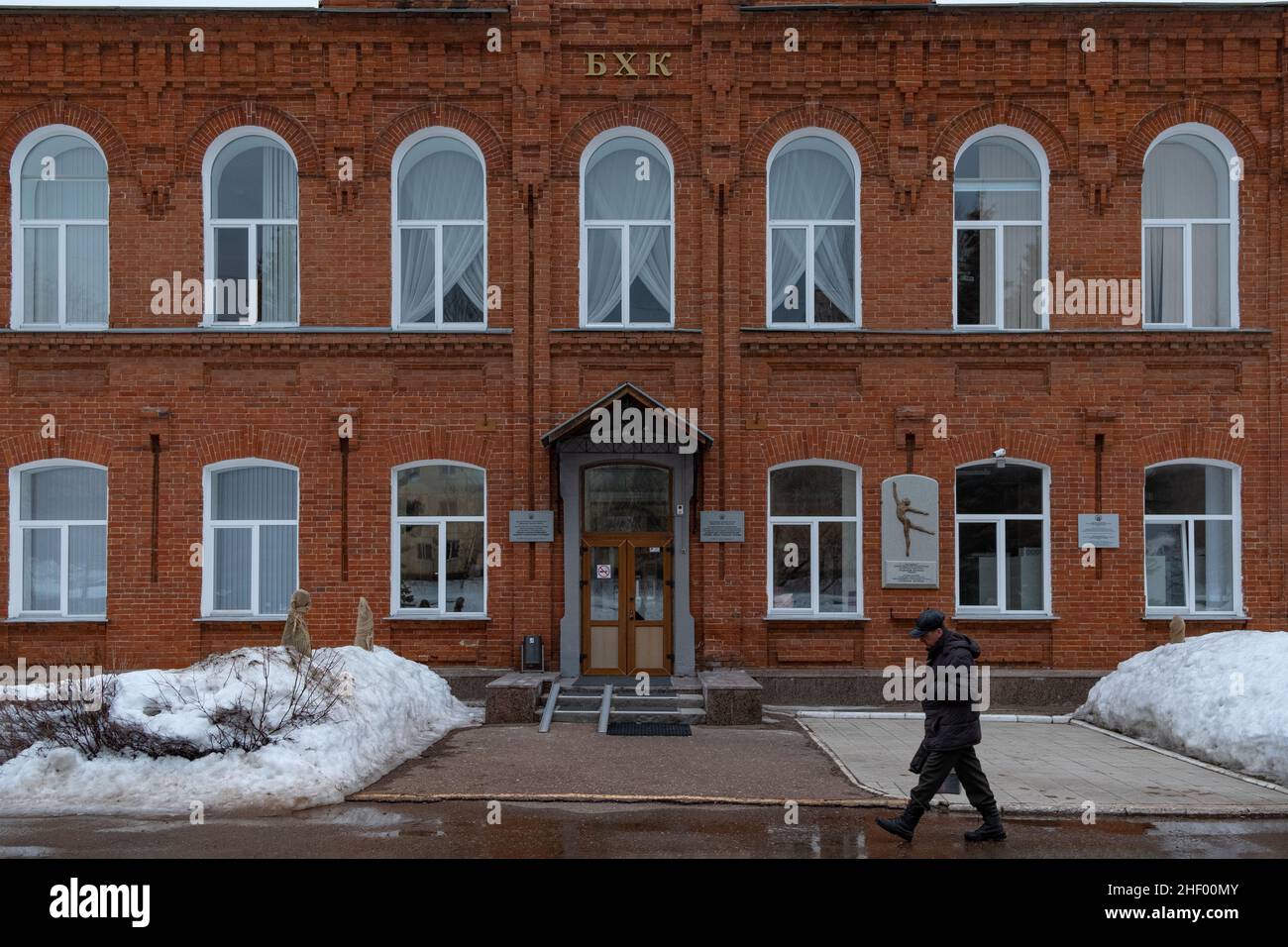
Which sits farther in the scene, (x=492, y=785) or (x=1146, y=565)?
(x=1146, y=565)

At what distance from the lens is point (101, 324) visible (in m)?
15.9

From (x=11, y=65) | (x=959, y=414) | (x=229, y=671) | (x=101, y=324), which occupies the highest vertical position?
Result: (x=11, y=65)

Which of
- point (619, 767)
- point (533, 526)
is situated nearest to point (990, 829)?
point (619, 767)

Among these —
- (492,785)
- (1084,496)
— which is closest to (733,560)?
(1084,496)

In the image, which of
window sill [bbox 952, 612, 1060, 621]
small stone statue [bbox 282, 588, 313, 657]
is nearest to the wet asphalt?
small stone statue [bbox 282, 588, 313, 657]

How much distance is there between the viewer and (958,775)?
8539 mm

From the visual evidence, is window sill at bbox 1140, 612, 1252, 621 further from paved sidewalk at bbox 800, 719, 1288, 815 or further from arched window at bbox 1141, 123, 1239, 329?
arched window at bbox 1141, 123, 1239, 329

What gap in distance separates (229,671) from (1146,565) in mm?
12354

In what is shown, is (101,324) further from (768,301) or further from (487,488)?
(768,301)

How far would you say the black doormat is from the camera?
1314 centimetres

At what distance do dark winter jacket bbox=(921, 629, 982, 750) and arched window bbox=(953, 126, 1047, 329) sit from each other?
8.55 meters

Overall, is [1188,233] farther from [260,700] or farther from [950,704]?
[260,700]

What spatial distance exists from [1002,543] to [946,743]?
8.07 meters

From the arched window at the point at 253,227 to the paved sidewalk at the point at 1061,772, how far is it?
9.60 m
